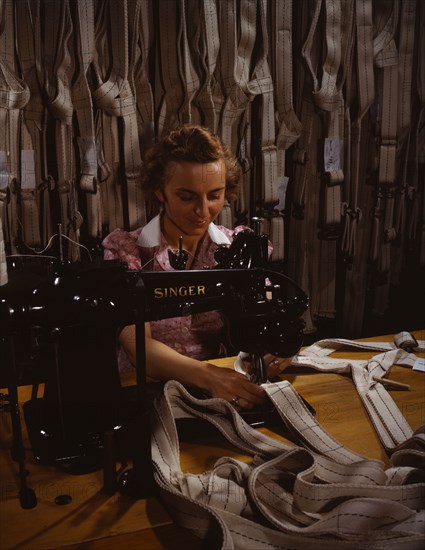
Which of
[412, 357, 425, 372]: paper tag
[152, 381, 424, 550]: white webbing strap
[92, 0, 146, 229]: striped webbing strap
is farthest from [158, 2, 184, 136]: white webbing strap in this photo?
[152, 381, 424, 550]: white webbing strap

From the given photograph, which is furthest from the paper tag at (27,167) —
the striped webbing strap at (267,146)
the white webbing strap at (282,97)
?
the white webbing strap at (282,97)

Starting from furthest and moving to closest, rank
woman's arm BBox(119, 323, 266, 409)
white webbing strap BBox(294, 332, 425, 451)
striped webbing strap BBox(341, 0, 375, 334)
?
1. striped webbing strap BBox(341, 0, 375, 334)
2. woman's arm BBox(119, 323, 266, 409)
3. white webbing strap BBox(294, 332, 425, 451)

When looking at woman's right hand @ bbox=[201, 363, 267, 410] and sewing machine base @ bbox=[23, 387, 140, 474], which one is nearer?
sewing machine base @ bbox=[23, 387, 140, 474]

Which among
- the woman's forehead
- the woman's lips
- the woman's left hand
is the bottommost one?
the woman's left hand

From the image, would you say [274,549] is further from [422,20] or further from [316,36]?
[422,20]

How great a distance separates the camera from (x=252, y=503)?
113 cm

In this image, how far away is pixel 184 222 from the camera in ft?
6.88

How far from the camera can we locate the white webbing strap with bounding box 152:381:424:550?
1042 millimetres

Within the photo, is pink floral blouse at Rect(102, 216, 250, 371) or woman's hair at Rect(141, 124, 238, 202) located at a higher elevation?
woman's hair at Rect(141, 124, 238, 202)

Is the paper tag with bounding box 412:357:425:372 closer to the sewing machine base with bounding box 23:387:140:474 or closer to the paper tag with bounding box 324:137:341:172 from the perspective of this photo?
the sewing machine base with bounding box 23:387:140:474

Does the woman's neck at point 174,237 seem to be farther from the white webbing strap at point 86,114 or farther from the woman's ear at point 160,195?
the white webbing strap at point 86,114

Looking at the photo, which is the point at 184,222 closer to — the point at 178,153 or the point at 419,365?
the point at 178,153

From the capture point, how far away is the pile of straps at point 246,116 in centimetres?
221

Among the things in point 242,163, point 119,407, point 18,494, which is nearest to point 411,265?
point 242,163
